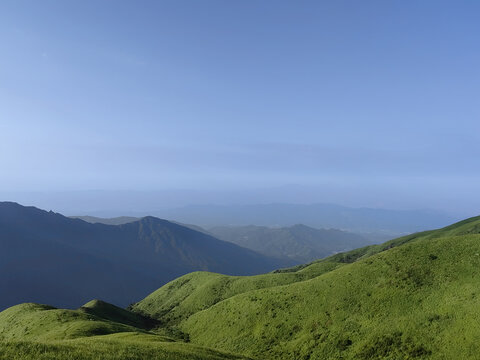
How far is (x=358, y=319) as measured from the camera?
161ft

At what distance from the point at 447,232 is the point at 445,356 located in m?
163

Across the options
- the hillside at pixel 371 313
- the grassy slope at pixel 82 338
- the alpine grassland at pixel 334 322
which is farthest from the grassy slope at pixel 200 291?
the hillside at pixel 371 313

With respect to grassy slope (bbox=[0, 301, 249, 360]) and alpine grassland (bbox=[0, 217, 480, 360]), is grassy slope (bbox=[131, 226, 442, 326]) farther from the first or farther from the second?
alpine grassland (bbox=[0, 217, 480, 360])

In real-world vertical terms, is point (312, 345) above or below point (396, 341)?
below

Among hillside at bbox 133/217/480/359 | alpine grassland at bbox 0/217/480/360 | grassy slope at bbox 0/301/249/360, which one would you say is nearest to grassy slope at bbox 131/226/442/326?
grassy slope at bbox 0/301/249/360

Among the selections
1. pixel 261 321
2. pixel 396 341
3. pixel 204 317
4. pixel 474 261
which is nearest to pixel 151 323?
pixel 204 317

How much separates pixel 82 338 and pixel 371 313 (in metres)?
43.7

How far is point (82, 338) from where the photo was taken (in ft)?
117

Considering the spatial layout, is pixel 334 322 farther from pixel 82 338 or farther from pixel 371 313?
pixel 82 338

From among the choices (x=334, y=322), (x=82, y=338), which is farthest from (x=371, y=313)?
(x=82, y=338)

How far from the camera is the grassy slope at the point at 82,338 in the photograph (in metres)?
21.1

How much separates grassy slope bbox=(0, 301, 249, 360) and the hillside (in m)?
18.6

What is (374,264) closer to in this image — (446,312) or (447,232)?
(446,312)

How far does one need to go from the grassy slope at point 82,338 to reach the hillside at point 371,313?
1861 cm
